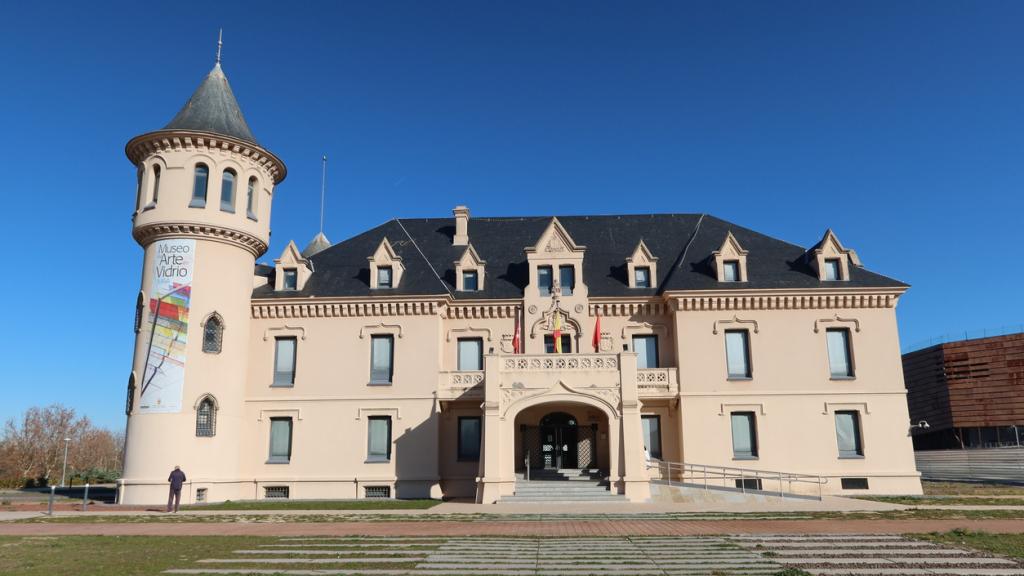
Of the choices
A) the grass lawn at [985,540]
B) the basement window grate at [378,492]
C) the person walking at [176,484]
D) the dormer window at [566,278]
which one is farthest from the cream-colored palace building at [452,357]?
the grass lawn at [985,540]

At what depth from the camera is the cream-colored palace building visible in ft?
97.8

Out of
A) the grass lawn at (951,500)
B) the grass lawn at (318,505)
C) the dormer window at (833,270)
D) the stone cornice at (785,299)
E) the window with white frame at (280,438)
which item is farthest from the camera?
the dormer window at (833,270)

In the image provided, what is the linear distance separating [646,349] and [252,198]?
783 inches

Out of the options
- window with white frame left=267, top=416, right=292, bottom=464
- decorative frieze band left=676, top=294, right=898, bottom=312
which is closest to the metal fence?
decorative frieze band left=676, top=294, right=898, bottom=312

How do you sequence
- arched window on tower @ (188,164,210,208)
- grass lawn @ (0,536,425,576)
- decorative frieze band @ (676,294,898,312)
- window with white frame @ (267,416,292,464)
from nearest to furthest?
grass lawn @ (0,536,425,576), arched window on tower @ (188,164,210,208), decorative frieze band @ (676,294,898,312), window with white frame @ (267,416,292,464)

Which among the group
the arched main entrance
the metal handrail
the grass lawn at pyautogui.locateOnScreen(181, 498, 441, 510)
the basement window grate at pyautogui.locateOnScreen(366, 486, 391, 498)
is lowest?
the grass lawn at pyautogui.locateOnScreen(181, 498, 441, 510)

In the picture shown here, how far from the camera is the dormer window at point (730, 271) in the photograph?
32.6 meters

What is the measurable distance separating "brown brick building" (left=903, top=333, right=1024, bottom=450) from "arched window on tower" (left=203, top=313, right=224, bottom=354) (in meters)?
49.5

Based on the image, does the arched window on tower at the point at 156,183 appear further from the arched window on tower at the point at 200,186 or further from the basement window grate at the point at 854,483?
the basement window grate at the point at 854,483

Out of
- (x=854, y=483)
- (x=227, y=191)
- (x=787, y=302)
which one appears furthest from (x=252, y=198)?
(x=854, y=483)

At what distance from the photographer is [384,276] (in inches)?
1332

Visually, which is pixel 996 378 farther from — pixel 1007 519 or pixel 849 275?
pixel 1007 519

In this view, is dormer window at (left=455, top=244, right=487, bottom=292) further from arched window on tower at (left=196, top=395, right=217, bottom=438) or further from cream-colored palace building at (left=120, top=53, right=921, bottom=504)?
arched window on tower at (left=196, top=395, right=217, bottom=438)

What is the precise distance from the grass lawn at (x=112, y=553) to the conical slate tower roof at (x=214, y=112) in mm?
19727
